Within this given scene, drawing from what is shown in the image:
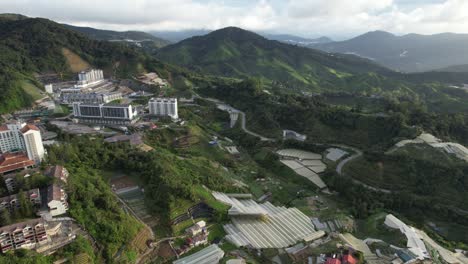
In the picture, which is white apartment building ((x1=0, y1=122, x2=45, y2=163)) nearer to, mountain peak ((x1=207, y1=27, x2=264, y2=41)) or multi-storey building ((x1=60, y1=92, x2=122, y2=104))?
multi-storey building ((x1=60, y1=92, x2=122, y2=104))

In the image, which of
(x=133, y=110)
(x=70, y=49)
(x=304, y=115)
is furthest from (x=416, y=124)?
(x=70, y=49)

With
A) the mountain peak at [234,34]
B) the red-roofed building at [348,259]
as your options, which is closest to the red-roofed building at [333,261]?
the red-roofed building at [348,259]

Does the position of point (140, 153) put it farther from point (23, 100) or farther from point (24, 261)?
point (23, 100)

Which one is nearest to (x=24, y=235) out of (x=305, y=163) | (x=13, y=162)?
(x=13, y=162)

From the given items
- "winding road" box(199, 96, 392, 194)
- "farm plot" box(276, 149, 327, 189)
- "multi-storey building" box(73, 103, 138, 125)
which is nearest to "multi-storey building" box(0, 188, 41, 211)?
"multi-storey building" box(73, 103, 138, 125)

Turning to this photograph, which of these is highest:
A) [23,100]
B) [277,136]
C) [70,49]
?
[70,49]
